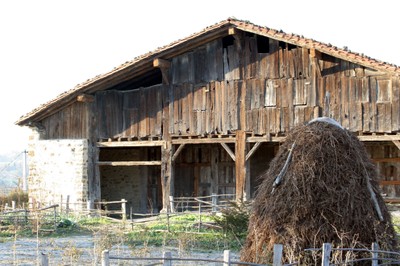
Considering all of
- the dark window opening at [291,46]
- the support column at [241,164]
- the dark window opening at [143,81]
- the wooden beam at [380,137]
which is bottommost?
the support column at [241,164]

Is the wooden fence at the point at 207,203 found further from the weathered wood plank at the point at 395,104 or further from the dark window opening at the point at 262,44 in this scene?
the weathered wood plank at the point at 395,104

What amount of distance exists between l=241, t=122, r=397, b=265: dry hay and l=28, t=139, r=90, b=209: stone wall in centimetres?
1348

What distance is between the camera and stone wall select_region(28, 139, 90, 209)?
23.0 meters

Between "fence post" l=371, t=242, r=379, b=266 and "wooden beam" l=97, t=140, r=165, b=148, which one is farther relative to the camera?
"wooden beam" l=97, t=140, r=165, b=148

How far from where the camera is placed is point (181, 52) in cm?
2161

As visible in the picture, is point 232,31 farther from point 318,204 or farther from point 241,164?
point 318,204

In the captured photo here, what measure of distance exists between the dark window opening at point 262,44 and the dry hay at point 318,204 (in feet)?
36.0

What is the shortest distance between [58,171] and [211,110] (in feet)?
19.6

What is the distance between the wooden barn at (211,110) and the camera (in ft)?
63.5

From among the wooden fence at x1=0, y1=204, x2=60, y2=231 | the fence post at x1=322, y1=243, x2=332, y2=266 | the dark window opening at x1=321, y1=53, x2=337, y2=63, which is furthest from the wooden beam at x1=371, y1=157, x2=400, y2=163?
the fence post at x1=322, y1=243, x2=332, y2=266

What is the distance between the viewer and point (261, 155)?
79.6ft

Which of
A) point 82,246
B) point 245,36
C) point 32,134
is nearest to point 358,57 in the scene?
point 245,36

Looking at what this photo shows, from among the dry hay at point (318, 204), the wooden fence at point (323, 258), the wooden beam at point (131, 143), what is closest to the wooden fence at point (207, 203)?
the wooden beam at point (131, 143)

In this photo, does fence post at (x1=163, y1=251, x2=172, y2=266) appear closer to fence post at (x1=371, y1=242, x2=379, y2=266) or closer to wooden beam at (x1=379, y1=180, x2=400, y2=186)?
fence post at (x1=371, y1=242, x2=379, y2=266)
